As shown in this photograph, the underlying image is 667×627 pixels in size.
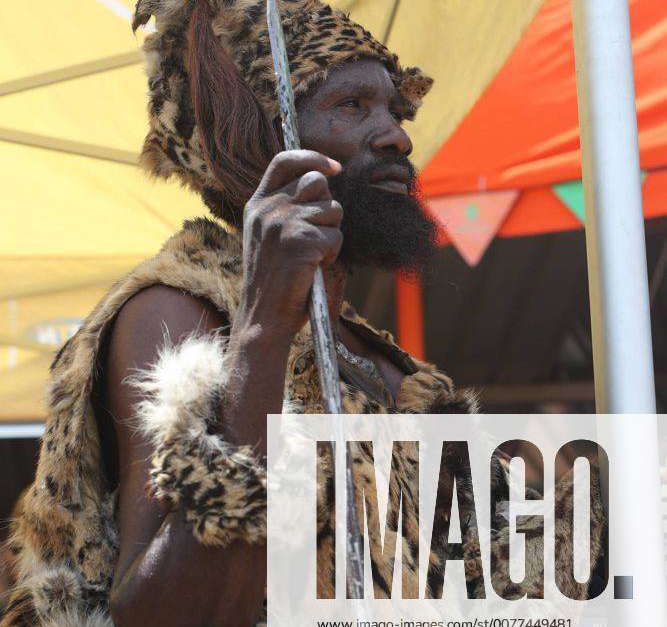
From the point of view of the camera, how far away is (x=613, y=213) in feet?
5.10

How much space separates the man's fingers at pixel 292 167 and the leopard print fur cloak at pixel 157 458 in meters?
0.27

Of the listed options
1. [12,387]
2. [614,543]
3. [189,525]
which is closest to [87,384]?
[189,525]

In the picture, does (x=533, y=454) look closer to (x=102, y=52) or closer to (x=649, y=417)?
(x=102, y=52)

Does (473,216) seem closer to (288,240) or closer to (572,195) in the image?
(572,195)

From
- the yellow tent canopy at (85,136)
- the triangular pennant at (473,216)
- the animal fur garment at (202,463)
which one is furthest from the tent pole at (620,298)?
the triangular pennant at (473,216)

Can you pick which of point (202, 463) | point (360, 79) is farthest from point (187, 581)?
point (360, 79)

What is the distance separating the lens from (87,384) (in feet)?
5.44

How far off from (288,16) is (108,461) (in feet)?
3.24

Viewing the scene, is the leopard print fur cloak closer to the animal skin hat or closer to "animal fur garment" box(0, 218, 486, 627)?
"animal fur garment" box(0, 218, 486, 627)

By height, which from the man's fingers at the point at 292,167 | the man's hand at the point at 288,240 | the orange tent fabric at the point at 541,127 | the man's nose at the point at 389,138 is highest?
the orange tent fabric at the point at 541,127

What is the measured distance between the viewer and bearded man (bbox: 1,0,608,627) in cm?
136

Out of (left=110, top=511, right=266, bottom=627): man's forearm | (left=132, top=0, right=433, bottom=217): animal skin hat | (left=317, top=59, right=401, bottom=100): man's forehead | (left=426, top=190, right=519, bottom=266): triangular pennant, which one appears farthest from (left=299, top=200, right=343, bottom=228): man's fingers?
(left=426, top=190, right=519, bottom=266): triangular pennant

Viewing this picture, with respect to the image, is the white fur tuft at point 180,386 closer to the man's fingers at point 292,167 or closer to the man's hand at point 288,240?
the man's hand at point 288,240

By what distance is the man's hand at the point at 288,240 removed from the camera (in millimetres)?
1356
